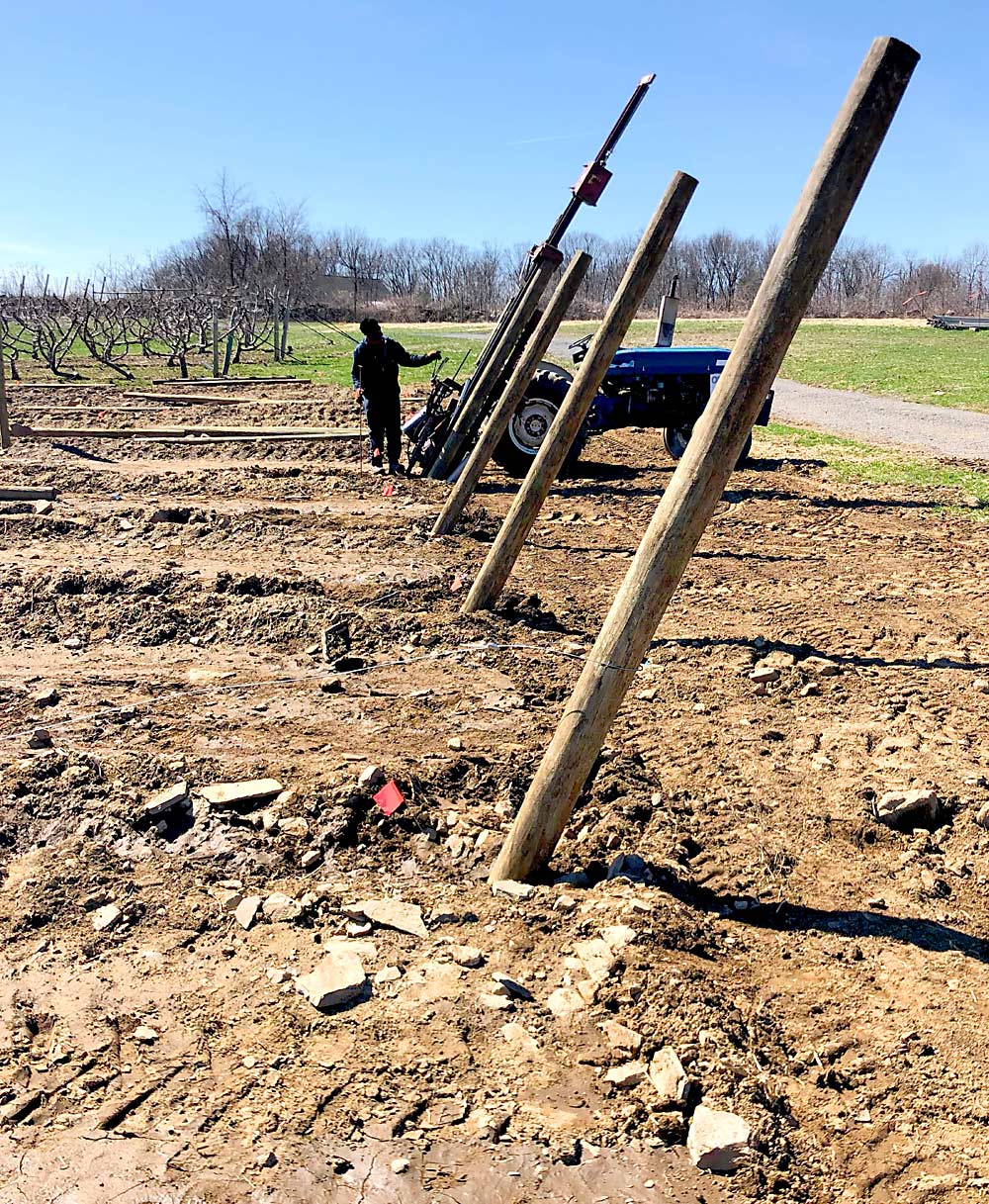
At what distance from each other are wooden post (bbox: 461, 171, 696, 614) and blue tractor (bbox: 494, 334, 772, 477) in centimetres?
559

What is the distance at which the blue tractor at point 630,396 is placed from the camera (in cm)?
1198

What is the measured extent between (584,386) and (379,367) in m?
6.34

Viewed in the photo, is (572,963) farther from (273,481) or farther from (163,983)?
(273,481)

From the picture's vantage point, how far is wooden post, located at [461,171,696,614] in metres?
5.90

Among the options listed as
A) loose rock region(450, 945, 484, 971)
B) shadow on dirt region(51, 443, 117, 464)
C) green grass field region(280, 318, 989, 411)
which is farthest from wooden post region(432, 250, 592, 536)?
green grass field region(280, 318, 989, 411)

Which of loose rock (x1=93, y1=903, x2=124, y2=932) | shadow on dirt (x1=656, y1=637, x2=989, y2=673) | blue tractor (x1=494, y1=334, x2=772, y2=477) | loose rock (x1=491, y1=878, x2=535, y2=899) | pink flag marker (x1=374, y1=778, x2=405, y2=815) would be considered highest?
blue tractor (x1=494, y1=334, x2=772, y2=477)

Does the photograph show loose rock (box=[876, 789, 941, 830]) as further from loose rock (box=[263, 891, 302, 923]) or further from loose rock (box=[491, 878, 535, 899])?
loose rock (box=[263, 891, 302, 923])

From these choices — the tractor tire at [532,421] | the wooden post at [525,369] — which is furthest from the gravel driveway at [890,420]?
the wooden post at [525,369]

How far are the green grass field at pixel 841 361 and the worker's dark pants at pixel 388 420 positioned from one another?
4.41 meters

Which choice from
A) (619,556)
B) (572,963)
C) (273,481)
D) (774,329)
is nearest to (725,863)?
(572,963)

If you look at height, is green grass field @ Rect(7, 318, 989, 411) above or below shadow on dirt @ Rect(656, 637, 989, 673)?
above

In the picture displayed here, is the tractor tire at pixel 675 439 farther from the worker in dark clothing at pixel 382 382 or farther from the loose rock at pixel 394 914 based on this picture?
the loose rock at pixel 394 914

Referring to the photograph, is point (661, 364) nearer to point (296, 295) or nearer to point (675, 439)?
point (675, 439)

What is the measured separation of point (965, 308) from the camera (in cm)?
6631
